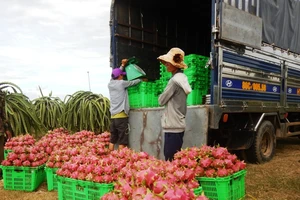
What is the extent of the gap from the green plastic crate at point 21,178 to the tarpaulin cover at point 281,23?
4966 millimetres

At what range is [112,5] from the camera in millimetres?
6719

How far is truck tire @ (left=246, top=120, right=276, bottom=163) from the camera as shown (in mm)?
6078

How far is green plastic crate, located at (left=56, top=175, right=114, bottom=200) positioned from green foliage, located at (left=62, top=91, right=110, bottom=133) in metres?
4.13

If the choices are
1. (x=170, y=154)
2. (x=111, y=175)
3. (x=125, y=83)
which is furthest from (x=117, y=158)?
(x=125, y=83)

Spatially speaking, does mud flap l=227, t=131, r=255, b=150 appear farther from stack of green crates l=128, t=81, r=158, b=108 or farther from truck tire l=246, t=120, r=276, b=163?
stack of green crates l=128, t=81, r=158, b=108

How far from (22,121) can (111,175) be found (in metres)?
3.80

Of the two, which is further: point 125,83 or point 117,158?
point 125,83

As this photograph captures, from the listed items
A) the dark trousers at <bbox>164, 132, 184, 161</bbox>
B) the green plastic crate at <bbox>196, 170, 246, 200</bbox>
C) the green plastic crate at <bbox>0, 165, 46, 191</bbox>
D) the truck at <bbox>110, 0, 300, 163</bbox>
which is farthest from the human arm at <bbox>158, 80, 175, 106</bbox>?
the green plastic crate at <bbox>0, 165, 46, 191</bbox>

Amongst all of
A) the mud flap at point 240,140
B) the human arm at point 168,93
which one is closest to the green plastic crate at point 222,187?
the human arm at point 168,93

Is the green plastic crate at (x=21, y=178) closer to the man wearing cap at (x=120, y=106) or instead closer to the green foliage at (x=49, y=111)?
the man wearing cap at (x=120, y=106)

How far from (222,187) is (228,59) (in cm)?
270

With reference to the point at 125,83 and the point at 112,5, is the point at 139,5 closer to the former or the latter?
the point at 112,5

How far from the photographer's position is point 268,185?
475 centimetres

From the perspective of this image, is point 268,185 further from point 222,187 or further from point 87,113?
point 87,113
